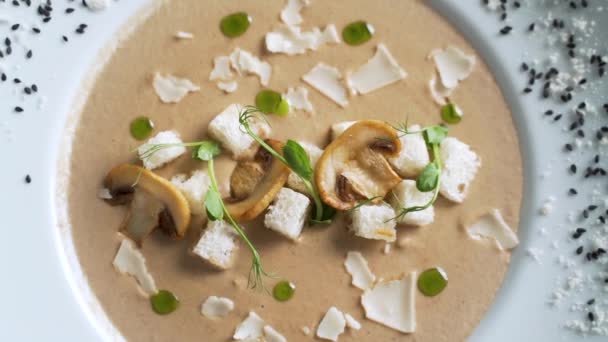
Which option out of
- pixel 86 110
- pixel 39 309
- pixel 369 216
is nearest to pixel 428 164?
pixel 369 216

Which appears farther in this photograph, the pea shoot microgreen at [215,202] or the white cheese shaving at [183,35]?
the white cheese shaving at [183,35]

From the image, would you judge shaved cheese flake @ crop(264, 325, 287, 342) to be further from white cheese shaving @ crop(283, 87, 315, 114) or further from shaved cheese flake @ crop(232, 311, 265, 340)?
white cheese shaving @ crop(283, 87, 315, 114)

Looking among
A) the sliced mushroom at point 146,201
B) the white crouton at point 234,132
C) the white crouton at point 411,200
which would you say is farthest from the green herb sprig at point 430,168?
the sliced mushroom at point 146,201

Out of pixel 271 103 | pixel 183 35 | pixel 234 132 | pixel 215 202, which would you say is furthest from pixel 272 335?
pixel 183 35

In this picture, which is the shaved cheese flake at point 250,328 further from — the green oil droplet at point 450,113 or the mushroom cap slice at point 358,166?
the green oil droplet at point 450,113

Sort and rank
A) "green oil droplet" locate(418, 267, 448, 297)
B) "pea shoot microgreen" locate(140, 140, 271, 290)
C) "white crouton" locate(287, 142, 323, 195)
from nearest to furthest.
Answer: "pea shoot microgreen" locate(140, 140, 271, 290) → "white crouton" locate(287, 142, 323, 195) → "green oil droplet" locate(418, 267, 448, 297)

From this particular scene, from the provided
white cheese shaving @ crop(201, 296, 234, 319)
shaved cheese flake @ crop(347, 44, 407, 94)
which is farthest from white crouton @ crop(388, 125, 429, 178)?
white cheese shaving @ crop(201, 296, 234, 319)
